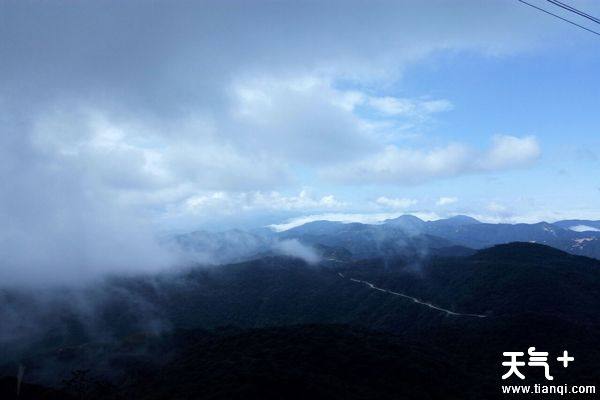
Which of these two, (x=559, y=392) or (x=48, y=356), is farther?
(x=48, y=356)

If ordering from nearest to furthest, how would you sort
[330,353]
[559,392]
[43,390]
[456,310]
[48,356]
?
[43,390], [559,392], [330,353], [48,356], [456,310]

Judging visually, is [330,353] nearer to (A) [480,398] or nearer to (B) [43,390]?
(A) [480,398]

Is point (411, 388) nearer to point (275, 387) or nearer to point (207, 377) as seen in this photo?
point (275, 387)

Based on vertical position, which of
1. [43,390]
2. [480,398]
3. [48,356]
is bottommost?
[48,356]

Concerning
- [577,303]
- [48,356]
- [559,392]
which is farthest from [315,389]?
[577,303]

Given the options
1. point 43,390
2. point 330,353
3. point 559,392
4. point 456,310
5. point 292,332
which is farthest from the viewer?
point 456,310

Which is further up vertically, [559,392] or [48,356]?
[559,392]

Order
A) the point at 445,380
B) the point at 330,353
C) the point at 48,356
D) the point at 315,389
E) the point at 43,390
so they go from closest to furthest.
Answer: the point at 43,390
the point at 315,389
the point at 445,380
the point at 330,353
the point at 48,356

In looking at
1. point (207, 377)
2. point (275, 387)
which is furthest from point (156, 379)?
point (275, 387)

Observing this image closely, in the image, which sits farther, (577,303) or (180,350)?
(577,303)
